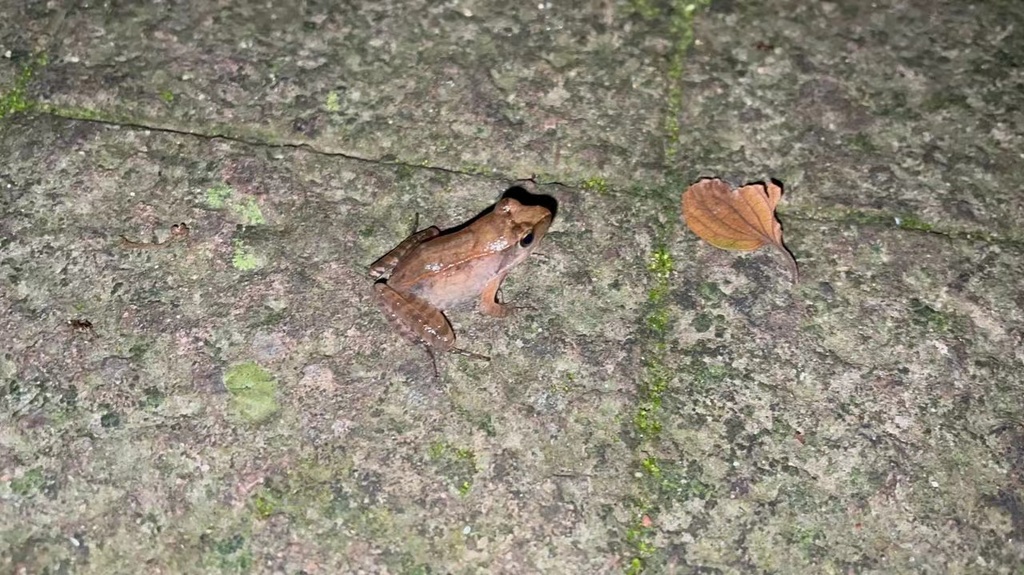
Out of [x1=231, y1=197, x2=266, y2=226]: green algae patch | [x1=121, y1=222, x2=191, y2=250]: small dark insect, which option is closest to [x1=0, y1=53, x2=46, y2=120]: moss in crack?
[x1=121, y1=222, x2=191, y2=250]: small dark insect

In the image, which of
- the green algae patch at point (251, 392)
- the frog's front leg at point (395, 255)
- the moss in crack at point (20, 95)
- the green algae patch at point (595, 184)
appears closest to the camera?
the green algae patch at point (251, 392)

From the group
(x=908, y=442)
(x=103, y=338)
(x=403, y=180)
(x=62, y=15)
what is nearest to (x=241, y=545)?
→ (x=103, y=338)

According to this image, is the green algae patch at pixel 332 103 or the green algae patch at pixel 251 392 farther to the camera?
the green algae patch at pixel 332 103

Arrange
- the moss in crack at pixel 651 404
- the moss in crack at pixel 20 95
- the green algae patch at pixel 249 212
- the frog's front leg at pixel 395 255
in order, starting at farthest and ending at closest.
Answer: the moss in crack at pixel 20 95 → the green algae patch at pixel 249 212 → the frog's front leg at pixel 395 255 → the moss in crack at pixel 651 404

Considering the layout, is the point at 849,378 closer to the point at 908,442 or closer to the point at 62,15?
the point at 908,442

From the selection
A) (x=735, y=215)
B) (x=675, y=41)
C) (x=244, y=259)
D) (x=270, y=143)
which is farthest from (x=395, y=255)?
(x=675, y=41)

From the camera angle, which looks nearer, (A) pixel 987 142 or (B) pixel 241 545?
(B) pixel 241 545

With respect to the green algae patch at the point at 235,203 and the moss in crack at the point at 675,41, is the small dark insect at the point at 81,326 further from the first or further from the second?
the moss in crack at the point at 675,41

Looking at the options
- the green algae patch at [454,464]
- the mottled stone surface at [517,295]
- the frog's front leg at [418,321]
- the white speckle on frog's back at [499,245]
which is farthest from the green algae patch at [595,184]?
the green algae patch at [454,464]
